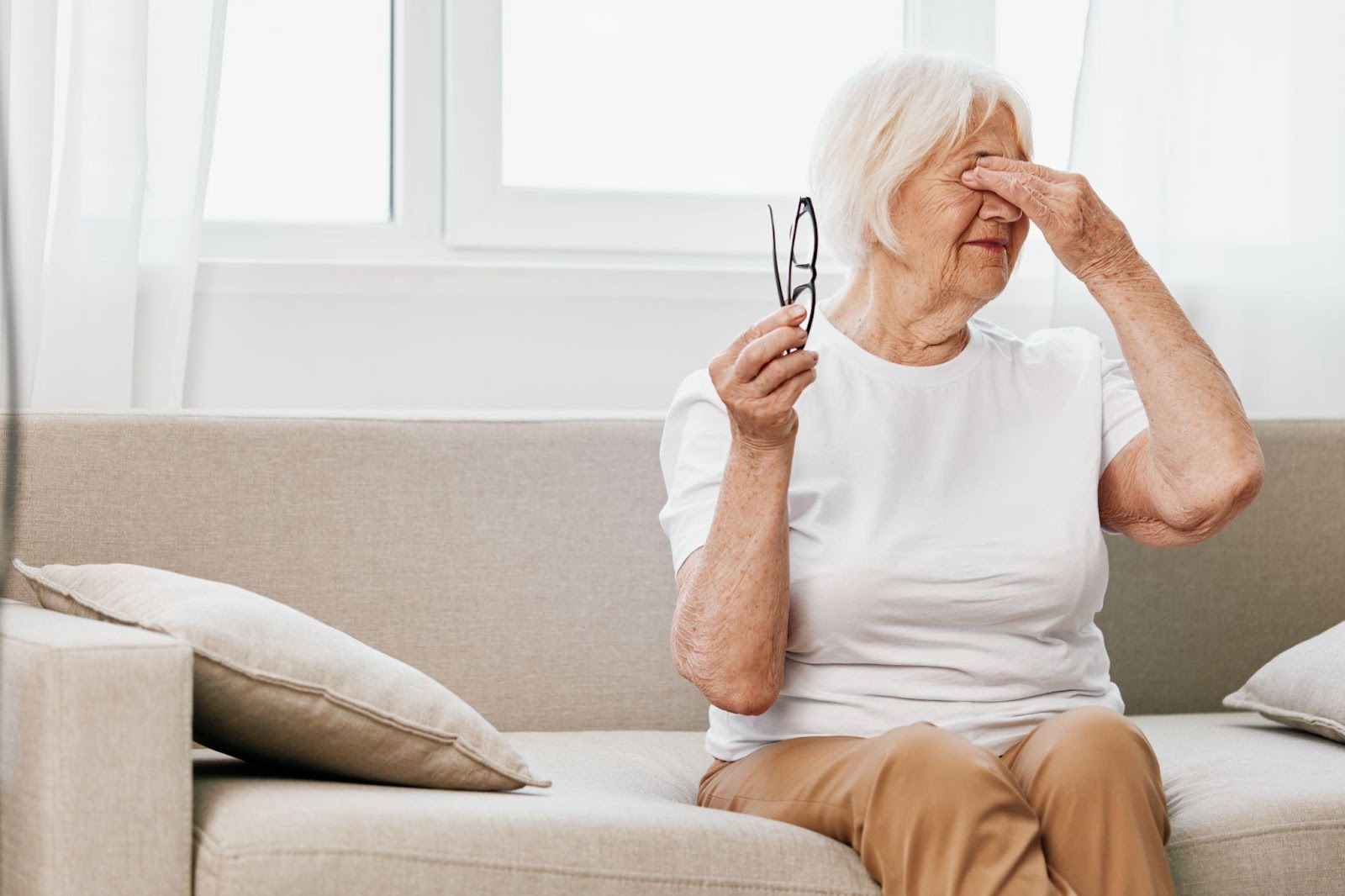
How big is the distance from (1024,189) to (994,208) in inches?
2.3

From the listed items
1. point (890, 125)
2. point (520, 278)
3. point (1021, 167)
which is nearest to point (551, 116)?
point (520, 278)

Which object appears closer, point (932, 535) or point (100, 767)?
point (100, 767)

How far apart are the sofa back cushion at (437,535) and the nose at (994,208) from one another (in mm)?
593

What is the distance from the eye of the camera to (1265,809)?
1.38 m

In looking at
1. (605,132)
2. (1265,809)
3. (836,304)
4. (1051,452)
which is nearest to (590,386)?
(605,132)

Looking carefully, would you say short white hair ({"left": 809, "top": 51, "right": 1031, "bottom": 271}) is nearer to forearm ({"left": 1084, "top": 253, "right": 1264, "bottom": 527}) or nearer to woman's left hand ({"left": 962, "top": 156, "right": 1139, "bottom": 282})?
woman's left hand ({"left": 962, "top": 156, "right": 1139, "bottom": 282})

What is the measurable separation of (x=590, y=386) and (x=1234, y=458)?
1150mm

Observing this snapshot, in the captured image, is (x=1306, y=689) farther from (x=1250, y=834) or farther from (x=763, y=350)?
(x=763, y=350)

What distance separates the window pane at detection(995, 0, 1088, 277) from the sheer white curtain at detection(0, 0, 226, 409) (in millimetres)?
1381

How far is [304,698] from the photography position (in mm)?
1217

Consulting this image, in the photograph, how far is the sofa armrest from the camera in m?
1.07

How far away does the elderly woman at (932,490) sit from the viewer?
1.28 m

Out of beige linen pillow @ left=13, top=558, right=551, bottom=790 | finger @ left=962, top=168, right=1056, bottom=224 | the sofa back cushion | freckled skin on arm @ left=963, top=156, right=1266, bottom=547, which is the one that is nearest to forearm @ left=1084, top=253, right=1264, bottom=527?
freckled skin on arm @ left=963, top=156, right=1266, bottom=547

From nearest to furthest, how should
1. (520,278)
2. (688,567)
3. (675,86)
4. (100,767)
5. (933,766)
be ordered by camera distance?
(100,767) → (933,766) → (688,567) → (520,278) → (675,86)
